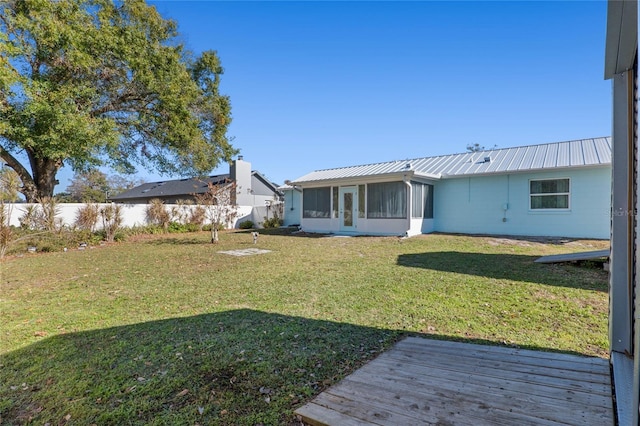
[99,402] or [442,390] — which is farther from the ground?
[442,390]

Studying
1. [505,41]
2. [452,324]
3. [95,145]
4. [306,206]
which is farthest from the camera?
[306,206]

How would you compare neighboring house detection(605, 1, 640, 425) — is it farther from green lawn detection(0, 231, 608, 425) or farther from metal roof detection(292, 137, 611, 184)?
metal roof detection(292, 137, 611, 184)

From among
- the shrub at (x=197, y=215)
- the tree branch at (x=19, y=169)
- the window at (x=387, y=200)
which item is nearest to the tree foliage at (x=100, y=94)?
the tree branch at (x=19, y=169)

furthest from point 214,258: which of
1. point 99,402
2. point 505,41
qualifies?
point 505,41

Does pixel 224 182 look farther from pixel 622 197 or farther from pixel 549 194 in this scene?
pixel 622 197

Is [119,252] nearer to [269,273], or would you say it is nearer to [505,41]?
[269,273]

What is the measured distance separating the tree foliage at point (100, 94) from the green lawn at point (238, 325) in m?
6.76

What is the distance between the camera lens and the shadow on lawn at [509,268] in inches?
221

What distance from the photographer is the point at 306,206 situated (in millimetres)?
16203

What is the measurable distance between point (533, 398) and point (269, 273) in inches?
212

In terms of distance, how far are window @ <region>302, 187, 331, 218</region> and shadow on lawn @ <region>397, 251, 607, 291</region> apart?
23.4ft

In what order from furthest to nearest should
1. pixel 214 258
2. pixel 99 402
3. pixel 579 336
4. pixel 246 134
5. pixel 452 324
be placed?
1. pixel 246 134
2. pixel 214 258
3. pixel 452 324
4. pixel 579 336
5. pixel 99 402

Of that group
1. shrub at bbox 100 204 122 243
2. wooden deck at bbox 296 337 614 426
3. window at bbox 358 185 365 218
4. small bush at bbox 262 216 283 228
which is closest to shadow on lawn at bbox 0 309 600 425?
wooden deck at bbox 296 337 614 426

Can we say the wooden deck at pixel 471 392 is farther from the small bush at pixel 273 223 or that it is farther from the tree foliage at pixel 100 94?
the small bush at pixel 273 223
